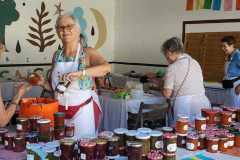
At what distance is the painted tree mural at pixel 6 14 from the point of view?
561 cm

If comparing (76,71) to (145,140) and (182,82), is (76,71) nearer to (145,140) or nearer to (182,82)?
(145,140)

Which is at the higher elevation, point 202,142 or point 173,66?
point 173,66

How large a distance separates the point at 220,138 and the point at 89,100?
85 centimetres

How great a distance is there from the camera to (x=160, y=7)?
643 centimetres

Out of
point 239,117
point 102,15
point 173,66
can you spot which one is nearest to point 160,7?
point 102,15

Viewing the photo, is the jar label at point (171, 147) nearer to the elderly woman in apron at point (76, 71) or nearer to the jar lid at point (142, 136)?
the jar lid at point (142, 136)

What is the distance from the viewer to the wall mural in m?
5.73

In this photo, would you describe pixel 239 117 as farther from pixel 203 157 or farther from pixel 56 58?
pixel 56 58

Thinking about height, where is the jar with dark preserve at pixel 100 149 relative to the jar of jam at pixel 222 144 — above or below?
above

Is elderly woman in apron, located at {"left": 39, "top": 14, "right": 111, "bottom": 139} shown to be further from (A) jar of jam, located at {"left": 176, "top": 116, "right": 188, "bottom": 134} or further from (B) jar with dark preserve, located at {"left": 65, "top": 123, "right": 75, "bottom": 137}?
(A) jar of jam, located at {"left": 176, "top": 116, "right": 188, "bottom": 134}

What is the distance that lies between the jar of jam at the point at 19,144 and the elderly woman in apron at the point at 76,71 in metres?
0.52

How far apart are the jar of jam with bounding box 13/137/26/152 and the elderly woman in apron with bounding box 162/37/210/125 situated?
1.67m

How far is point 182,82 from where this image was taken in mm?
3174

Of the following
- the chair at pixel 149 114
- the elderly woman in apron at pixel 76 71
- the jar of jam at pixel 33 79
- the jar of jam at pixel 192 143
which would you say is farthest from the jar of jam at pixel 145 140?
the chair at pixel 149 114
